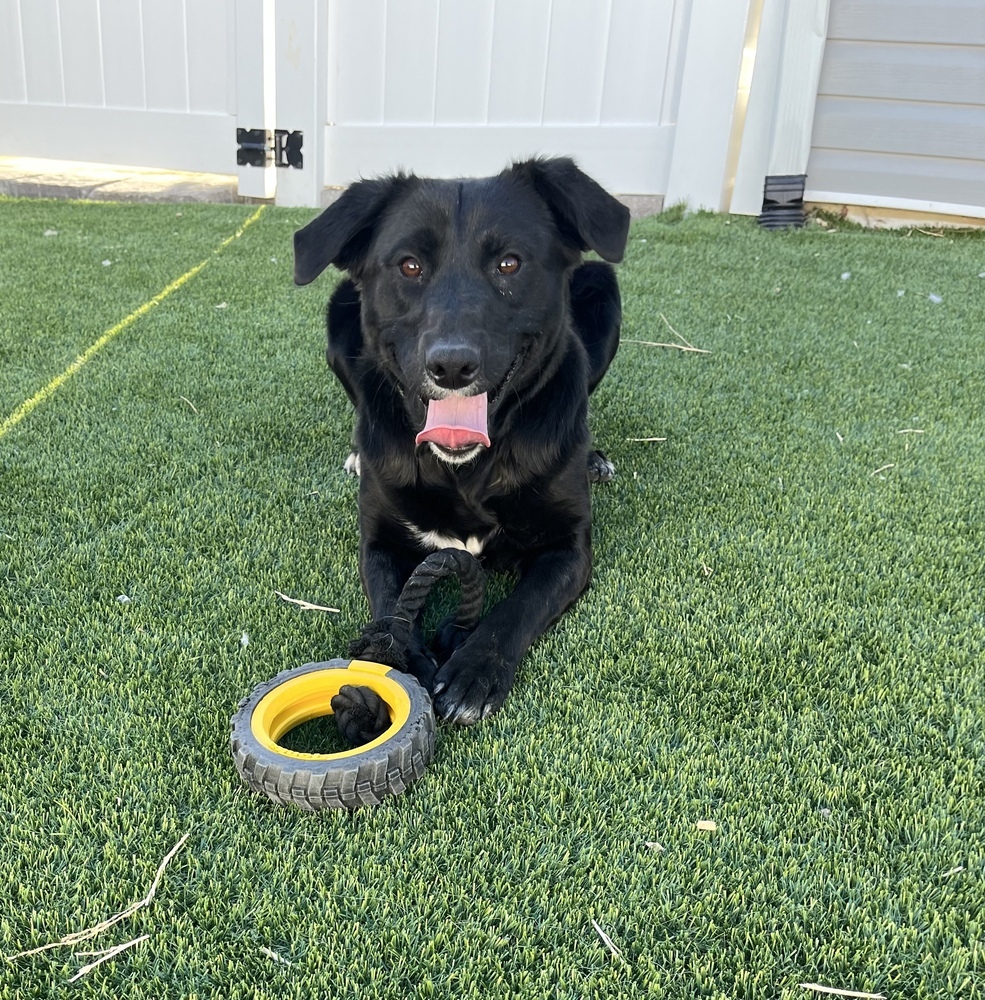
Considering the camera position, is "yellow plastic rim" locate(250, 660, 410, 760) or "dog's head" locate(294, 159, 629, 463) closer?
"yellow plastic rim" locate(250, 660, 410, 760)

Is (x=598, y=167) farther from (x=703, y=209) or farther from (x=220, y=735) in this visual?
(x=220, y=735)

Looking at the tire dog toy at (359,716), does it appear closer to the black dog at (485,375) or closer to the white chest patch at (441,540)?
the black dog at (485,375)

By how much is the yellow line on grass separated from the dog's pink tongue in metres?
1.47

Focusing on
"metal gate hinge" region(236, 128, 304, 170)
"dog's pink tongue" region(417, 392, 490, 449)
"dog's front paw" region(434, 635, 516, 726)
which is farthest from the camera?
"metal gate hinge" region(236, 128, 304, 170)

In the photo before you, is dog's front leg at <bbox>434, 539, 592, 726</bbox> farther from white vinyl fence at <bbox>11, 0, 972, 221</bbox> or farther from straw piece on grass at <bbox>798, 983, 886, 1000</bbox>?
white vinyl fence at <bbox>11, 0, 972, 221</bbox>

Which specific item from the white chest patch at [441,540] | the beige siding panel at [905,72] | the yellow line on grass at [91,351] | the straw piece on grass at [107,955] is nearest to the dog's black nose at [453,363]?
Result: the white chest patch at [441,540]

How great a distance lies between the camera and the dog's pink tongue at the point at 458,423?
1.74 metres

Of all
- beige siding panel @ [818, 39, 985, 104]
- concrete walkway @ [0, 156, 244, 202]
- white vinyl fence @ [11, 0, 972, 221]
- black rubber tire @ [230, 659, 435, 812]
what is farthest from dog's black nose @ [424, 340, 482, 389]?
concrete walkway @ [0, 156, 244, 202]

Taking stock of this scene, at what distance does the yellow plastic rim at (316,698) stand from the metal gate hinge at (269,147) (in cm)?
496

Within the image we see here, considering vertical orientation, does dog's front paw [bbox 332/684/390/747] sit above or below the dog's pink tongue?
below

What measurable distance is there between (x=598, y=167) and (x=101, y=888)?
5.28 m

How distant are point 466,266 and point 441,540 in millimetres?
608

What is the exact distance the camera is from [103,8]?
5746 millimetres

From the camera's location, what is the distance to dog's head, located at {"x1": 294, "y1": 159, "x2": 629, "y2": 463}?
1.75 metres
